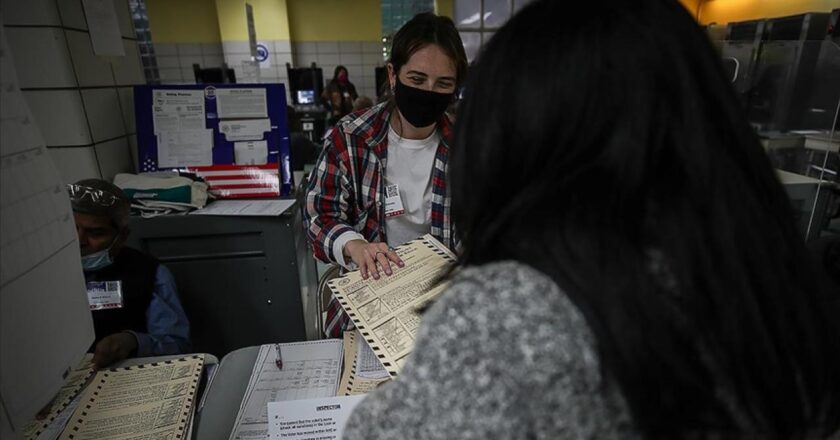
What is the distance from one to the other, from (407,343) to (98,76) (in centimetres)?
175

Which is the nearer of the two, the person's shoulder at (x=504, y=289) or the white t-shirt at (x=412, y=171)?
the person's shoulder at (x=504, y=289)

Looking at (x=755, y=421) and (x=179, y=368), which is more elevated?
(x=755, y=421)

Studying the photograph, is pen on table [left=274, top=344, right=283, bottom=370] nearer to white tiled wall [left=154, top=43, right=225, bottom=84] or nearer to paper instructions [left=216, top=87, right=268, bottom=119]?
paper instructions [left=216, top=87, right=268, bottom=119]

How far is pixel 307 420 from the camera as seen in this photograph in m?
0.83

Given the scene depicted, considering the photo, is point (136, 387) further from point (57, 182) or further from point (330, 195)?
point (330, 195)

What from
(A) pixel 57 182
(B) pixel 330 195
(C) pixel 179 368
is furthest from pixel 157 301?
(A) pixel 57 182

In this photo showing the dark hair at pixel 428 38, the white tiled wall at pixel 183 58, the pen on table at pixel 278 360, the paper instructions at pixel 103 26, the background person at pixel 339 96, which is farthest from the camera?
the white tiled wall at pixel 183 58

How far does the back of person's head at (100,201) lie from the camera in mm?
1370

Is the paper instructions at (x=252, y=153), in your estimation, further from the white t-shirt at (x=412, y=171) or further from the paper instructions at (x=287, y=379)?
the paper instructions at (x=287, y=379)

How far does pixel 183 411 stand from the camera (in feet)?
3.02

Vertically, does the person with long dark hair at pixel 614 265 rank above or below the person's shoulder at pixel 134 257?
above

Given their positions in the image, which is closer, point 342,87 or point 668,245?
point 668,245

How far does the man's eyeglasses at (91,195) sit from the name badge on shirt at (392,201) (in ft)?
2.76

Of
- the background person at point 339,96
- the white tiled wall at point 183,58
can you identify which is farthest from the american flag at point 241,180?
the white tiled wall at point 183,58
